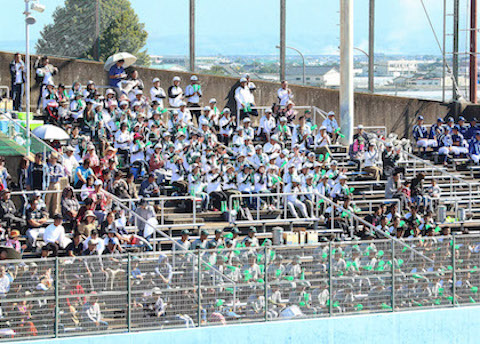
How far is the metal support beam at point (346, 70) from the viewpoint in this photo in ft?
97.5

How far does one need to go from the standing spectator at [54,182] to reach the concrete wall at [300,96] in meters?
7.83

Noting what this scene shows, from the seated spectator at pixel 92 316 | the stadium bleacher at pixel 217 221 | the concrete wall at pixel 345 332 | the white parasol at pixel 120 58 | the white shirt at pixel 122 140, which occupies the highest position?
the white parasol at pixel 120 58

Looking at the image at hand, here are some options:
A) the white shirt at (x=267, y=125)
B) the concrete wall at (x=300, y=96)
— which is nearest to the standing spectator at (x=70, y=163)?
the white shirt at (x=267, y=125)

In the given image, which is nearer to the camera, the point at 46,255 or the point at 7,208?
the point at 46,255

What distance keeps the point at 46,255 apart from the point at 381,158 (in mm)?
11841

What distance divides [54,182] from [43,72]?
756cm

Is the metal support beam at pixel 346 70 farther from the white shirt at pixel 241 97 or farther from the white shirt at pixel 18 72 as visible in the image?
the white shirt at pixel 18 72

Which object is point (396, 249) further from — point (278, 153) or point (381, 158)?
point (381, 158)

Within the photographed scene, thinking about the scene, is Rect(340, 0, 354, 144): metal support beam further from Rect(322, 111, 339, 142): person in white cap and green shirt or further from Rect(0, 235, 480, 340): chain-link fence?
Rect(0, 235, 480, 340): chain-link fence

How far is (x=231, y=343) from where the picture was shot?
18.5 metres

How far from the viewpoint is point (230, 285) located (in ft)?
59.5

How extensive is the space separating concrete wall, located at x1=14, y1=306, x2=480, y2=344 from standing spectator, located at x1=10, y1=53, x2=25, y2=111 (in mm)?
11927

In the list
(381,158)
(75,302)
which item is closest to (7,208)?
(75,302)

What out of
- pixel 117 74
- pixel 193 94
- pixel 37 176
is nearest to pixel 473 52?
pixel 193 94
